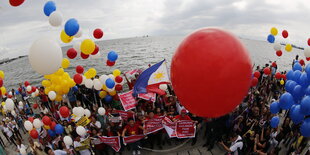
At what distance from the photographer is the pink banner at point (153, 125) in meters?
6.83

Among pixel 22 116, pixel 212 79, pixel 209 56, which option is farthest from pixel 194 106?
pixel 22 116

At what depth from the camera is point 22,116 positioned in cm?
1136

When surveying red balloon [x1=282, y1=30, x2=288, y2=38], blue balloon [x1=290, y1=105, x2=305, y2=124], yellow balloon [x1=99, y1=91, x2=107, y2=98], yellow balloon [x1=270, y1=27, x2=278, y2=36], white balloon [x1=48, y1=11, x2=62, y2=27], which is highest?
white balloon [x1=48, y1=11, x2=62, y2=27]

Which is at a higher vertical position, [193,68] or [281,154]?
[193,68]

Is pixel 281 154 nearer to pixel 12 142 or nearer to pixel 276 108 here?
pixel 276 108

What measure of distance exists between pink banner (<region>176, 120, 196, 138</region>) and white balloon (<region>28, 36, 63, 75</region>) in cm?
467

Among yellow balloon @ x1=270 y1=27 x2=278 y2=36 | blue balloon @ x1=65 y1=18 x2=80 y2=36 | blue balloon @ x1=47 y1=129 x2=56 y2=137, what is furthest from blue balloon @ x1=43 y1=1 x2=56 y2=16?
yellow balloon @ x1=270 y1=27 x2=278 y2=36

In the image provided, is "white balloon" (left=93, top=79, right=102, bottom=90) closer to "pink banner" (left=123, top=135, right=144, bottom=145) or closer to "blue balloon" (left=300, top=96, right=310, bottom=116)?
"pink banner" (left=123, top=135, right=144, bottom=145)

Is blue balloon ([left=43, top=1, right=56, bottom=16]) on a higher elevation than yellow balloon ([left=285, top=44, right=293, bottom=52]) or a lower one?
higher

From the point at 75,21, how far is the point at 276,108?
734 centimetres

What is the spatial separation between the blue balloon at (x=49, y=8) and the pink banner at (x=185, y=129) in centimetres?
622

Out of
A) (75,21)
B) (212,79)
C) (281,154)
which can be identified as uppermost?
(75,21)

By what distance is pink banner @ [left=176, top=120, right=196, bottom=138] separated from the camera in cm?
693

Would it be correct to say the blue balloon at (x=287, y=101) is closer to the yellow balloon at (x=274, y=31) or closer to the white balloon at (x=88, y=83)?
the yellow balloon at (x=274, y=31)
